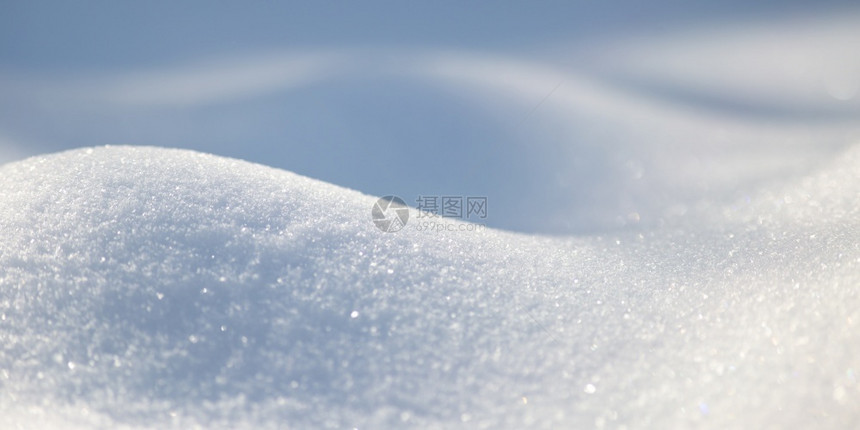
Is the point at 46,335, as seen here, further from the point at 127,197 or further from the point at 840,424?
the point at 840,424

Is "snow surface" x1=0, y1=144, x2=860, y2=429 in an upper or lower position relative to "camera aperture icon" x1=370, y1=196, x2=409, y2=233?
lower

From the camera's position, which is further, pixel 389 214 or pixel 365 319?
pixel 389 214

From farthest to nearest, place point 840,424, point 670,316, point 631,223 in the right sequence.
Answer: point 631,223, point 670,316, point 840,424

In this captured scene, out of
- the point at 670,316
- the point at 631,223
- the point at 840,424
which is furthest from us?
the point at 631,223

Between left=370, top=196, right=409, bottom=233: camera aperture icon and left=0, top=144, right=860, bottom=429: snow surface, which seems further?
left=370, top=196, right=409, bottom=233: camera aperture icon

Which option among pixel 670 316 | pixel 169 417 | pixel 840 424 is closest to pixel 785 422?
pixel 840 424

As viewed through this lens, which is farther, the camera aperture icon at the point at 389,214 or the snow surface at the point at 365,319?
the camera aperture icon at the point at 389,214

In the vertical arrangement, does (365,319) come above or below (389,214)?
below

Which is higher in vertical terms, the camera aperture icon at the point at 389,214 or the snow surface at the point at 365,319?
the camera aperture icon at the point at 389,214
